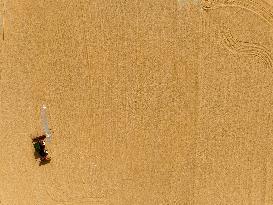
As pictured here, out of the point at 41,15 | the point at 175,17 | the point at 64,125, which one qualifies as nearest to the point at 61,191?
the point at 64,125

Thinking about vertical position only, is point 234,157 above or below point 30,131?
below

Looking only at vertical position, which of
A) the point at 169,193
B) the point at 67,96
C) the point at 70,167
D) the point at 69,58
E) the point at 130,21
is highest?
the point at 130,21

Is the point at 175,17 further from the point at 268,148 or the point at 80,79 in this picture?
the point at 268,148

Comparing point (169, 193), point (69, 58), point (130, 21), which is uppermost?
point (130, 21)

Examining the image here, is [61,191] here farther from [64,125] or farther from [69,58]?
[69,58]

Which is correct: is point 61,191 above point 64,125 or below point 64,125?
below

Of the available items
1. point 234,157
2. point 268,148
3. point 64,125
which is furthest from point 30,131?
point 268,148
